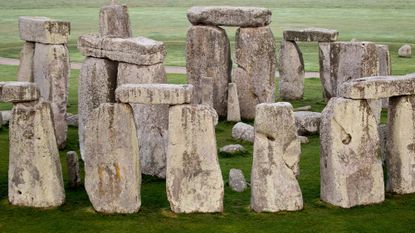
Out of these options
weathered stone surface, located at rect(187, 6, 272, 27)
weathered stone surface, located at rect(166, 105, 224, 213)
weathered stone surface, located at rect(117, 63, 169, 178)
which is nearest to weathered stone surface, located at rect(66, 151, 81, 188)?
weathered stone surface, located at rect(117, 63, 169, 178)

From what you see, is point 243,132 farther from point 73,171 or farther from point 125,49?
point 73,171

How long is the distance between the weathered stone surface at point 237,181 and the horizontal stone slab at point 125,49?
8.58 feet

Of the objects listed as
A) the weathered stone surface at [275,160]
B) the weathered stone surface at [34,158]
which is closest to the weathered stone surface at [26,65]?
the weathered stone surface at [34,158]

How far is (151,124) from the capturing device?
1922cm

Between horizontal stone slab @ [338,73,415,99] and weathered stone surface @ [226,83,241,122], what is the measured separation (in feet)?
27.1

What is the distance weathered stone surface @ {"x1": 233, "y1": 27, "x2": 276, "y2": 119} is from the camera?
83.3 feet

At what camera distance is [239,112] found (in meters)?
25.5

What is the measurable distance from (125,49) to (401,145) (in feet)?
18.4

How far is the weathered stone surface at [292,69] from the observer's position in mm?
28609

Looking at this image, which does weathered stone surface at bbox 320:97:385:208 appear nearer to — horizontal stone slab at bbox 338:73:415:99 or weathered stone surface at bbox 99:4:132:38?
horizontal stone slab at bbox 338:73:415:99

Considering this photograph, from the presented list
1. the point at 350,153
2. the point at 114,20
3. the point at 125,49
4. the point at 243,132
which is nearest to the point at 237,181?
the point at 350,153

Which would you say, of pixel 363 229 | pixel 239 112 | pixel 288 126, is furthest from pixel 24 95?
pixel 239 112

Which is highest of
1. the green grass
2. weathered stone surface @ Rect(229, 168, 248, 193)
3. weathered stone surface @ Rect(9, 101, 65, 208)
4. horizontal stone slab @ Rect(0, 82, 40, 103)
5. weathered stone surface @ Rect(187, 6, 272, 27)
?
weathered stone surface @ Rect(187, 6, 272, 27)

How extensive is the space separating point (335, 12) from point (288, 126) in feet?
133
